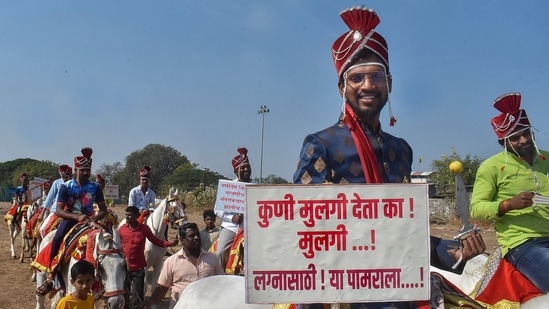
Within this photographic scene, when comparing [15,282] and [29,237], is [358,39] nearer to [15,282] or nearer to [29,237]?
[15,282]

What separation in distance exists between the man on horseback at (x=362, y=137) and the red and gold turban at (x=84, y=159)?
20.2 ft

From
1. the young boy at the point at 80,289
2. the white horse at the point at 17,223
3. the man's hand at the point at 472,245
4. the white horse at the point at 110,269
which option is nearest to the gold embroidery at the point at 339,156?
the man's hand at the point at 472,245

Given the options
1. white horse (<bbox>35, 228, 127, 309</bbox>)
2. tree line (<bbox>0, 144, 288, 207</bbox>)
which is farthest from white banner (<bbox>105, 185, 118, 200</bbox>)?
tree line (<bbox>0, 144, 288, 207</bbox>)

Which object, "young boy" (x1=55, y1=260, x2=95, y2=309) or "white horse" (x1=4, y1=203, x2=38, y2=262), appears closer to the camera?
"young boy" (x1=55, y1=260, x2=95, y2=309)

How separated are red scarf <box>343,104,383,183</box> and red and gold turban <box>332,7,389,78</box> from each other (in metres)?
0.25

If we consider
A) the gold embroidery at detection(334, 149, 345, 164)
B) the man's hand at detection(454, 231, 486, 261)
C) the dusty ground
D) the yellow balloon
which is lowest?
the dusty ground

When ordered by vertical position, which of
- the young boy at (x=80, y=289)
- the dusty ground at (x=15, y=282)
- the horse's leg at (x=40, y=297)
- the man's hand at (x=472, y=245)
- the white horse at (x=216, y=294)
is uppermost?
the man's hand at (x=472, y=245)

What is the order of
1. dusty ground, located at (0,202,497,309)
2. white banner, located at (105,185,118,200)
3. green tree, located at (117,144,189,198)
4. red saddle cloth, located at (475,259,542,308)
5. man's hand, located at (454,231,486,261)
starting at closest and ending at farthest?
1. man's hand, located at (454,231,486,261)
2. red saddle cloth, located at (475,259,542,308)
3. dusty ground, located at (0,202,497,309)
4. white banner, located at (105,185,118,200)
5. green tree, located at (117,144,189,198)

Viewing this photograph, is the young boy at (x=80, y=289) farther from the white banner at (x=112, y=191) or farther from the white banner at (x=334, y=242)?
the white banner at (x=112, y=191)

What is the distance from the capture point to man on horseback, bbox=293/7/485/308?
2793mm

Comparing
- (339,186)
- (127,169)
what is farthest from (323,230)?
(127,169)

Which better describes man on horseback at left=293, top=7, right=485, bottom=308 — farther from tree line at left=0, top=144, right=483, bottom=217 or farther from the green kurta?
tree line at left=0, top=144, right=483, bottom=217

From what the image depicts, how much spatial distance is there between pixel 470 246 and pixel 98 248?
5.36m

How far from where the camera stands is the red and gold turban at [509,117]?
13.9ft
